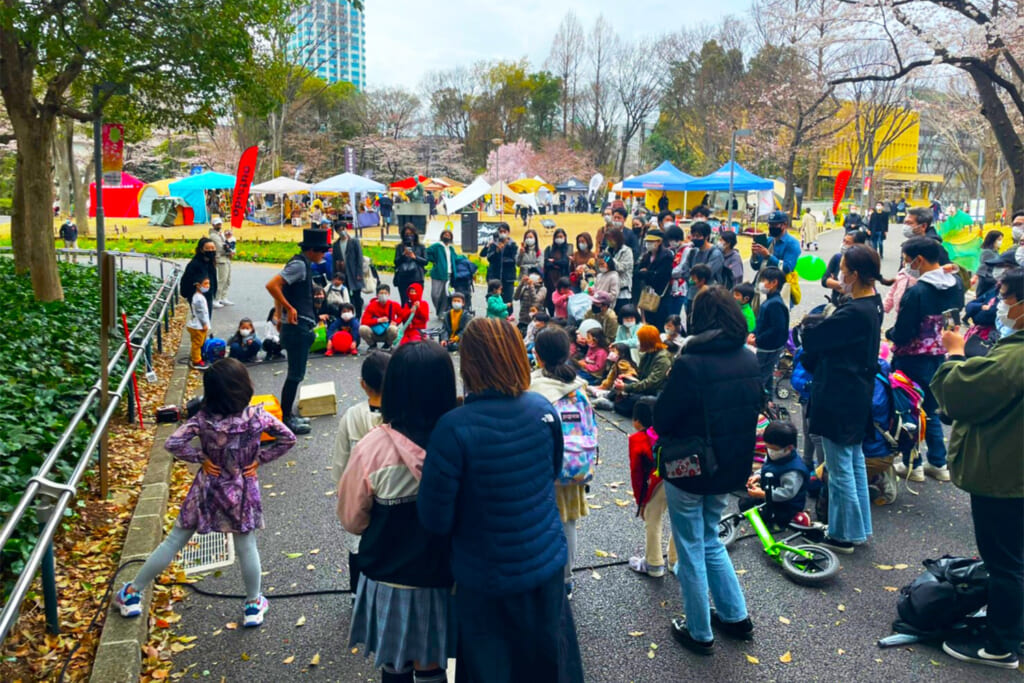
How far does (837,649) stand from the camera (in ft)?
12.4

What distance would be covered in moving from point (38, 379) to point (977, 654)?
24.4 feet

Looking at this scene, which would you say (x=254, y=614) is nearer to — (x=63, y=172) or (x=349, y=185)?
(x=349, y=185)

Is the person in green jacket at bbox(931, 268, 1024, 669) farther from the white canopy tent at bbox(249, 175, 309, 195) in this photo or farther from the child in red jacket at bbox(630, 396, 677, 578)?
the white canopy tent at bbox(249, 175, 309, 195)

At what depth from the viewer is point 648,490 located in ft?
14.4

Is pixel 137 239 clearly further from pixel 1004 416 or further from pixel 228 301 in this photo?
pixel 1004 416

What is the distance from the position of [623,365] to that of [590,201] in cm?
4033

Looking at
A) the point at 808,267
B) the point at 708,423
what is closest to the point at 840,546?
the point at 708,423

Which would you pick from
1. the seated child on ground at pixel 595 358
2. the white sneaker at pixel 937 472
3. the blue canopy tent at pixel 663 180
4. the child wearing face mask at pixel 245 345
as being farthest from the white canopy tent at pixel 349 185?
the white sneaker at pixel 937 472

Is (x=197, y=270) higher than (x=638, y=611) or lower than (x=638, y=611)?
higher

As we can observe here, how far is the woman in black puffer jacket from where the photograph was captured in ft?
11.5

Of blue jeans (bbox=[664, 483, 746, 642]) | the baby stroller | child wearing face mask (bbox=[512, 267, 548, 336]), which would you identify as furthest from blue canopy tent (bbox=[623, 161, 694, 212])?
blue jeans (bbox=[664, 483, 746, 642])

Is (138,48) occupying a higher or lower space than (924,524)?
higher

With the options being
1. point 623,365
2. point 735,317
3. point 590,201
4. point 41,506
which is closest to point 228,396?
point 41,506

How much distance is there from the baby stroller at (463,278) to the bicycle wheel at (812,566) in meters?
8.19
